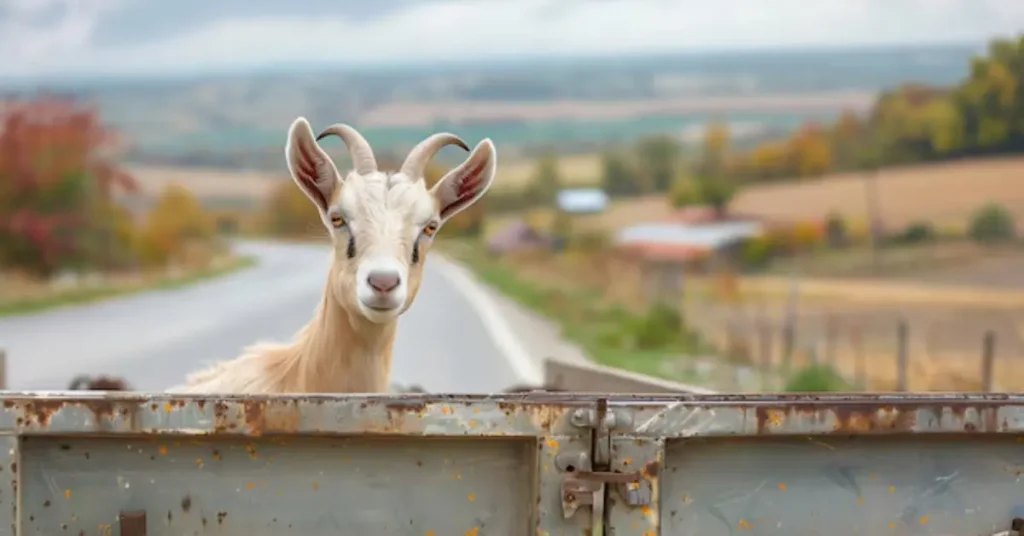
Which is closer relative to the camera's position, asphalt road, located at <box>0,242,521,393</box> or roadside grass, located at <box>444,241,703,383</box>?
asphalt road, located at <box>0,242,521,393</box>

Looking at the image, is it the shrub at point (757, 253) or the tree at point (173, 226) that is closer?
the shrub at point (757, 253)

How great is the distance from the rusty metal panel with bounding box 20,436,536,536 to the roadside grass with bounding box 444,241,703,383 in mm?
17722

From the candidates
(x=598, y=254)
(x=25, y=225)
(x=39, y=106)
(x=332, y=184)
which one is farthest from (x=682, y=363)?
(x=39, y=106)

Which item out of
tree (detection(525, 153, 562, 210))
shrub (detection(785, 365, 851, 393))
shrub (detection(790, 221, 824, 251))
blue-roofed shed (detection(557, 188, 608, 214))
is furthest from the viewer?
tree (detection(525, 153, 562, 210))

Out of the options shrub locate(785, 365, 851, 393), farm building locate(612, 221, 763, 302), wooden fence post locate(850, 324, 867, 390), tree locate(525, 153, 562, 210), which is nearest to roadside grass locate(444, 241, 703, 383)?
shrub locate(785, 365, 851, 393)

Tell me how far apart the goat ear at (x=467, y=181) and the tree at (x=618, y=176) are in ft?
167

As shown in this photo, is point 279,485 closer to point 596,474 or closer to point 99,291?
point 596,474

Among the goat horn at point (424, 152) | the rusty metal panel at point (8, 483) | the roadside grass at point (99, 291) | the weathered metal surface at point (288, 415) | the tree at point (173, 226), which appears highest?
the tree at point (173, 226)

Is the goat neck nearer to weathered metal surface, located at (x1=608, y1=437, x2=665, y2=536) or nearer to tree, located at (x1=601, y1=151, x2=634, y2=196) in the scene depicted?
weathered metal surface, located at (x1=608, y1=437, x2=665, y2=536)

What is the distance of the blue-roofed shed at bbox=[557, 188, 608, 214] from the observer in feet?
188

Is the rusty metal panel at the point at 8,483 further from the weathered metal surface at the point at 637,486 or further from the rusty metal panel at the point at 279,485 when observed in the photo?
the weathered metal surface at the point at 637,486

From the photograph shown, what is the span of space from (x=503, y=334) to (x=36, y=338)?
1092 cm

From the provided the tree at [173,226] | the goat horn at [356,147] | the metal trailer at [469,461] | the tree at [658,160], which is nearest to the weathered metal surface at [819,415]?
the metal trailer at [469,461]

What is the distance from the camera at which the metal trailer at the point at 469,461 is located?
3.73m
